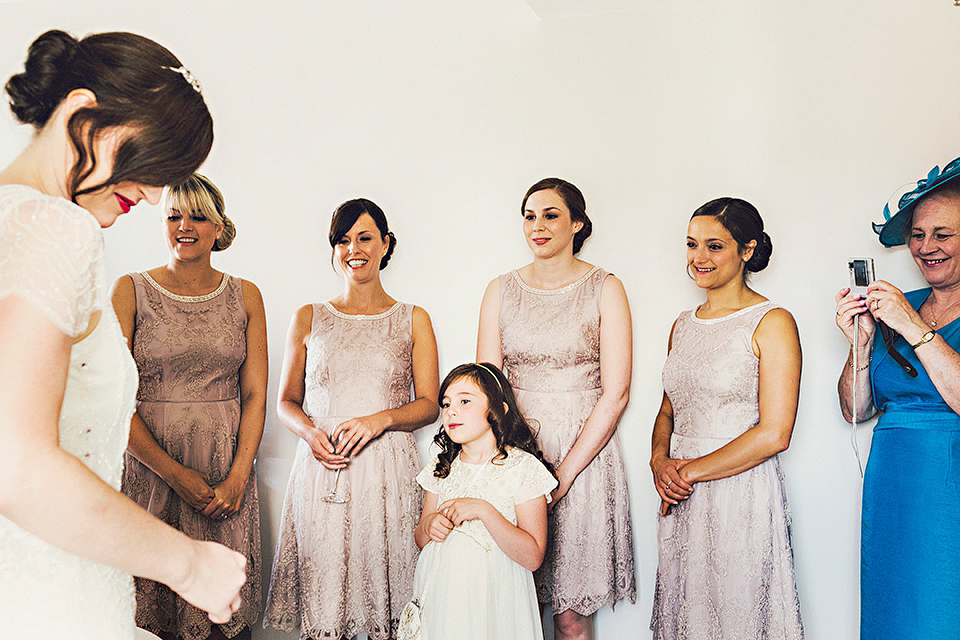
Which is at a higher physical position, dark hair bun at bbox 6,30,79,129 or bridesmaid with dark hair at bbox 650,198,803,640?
dark hair bun at bbox 6,30,79,129

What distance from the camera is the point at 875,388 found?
Result: 257 centimetres

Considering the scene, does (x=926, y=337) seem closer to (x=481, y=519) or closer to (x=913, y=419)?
(x=913, y=419)

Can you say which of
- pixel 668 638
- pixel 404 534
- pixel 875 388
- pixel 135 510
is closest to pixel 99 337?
pixel 135 510

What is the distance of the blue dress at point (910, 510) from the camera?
91.5 inches

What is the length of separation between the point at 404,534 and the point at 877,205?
195 cm

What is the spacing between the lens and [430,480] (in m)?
2.56

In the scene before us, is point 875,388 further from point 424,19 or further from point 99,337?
point 99,337

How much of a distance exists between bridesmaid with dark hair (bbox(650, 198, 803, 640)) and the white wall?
13cm
